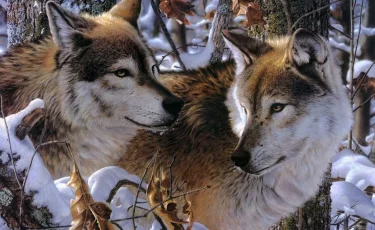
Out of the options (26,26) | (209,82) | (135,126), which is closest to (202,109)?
(209,82)

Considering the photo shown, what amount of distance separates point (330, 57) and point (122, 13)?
111 cm

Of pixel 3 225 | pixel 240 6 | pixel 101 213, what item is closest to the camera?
pixel 101 213

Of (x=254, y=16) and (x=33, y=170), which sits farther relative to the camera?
(x=254, y=16)

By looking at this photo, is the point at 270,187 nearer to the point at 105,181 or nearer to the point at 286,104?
the point at 286,104

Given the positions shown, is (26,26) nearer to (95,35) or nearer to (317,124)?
(95,35)

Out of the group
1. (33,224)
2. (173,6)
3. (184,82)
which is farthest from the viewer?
(173,6)

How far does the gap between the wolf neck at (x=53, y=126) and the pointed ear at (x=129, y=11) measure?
42cm

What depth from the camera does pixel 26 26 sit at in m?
3.55

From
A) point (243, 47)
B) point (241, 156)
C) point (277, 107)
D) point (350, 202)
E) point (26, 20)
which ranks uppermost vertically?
point (26, 20)

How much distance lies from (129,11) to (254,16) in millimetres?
734

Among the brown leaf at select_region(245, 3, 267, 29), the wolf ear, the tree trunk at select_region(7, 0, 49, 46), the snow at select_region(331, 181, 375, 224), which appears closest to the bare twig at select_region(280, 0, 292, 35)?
the brown leaf at select_region(245, 3, 267, 29)

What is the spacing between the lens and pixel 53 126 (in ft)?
9.58

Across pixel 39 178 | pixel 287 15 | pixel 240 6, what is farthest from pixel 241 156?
pixel 240 6

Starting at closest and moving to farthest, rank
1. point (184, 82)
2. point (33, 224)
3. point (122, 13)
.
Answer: point (33, 224) → point (122, 13) → point (184, 82)
